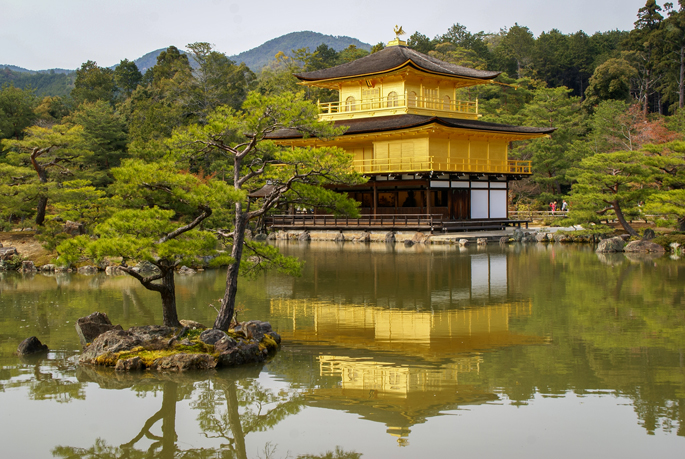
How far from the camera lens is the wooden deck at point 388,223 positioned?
94.1ft

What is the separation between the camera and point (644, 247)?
22.3m

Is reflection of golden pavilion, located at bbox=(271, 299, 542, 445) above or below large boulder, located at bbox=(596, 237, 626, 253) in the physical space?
below

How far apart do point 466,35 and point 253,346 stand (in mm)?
68506

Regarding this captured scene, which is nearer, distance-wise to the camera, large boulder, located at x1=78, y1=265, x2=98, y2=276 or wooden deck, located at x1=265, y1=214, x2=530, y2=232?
large boulder, located at x1=78, y1=265, x2=98, y2=276

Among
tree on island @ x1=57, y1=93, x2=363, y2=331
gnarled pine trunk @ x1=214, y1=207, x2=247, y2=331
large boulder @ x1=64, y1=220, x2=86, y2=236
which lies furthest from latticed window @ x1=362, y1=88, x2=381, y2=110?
gnarled pine trunk @ x1=214, y1=207, x2=247, y2=331

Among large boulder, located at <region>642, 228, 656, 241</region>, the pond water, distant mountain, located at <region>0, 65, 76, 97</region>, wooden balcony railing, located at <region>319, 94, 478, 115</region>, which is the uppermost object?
distant mountain, located at <region>0, 65, 76, 97</region>

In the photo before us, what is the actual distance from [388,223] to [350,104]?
8481mm

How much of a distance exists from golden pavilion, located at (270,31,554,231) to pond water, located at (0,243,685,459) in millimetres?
16003

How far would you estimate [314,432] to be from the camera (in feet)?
19.9

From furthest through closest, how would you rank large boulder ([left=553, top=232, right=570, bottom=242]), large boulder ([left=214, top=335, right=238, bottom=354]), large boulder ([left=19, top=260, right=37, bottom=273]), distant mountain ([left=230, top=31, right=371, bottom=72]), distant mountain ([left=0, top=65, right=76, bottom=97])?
distant mountain ([left=230, top=31, right=371, bottom=72]), distant mountain ([left=0, top=65, right=76, bottom=97]), large boulder ([left=553, top=232, right=570, bottom=242]), large boulder ([left=19, top=260, right=37, bottom=273]), large boulder ([left=214, top=335, right=238, bottom=354])

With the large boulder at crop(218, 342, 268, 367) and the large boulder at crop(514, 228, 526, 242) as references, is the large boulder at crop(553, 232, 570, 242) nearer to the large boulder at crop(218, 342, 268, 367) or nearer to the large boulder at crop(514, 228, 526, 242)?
the large boulder at crop(514, 228, 526, 242)

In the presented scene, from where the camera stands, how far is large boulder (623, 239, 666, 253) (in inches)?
864

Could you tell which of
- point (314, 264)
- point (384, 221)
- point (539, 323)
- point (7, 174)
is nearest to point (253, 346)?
point (539, 323)

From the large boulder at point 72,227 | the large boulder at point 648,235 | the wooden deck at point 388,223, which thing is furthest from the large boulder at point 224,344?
the large boulder at point 648,235
